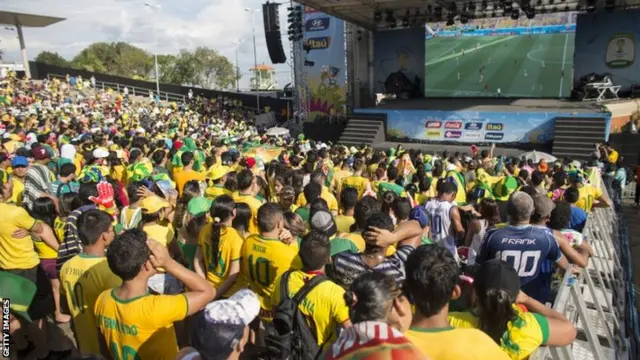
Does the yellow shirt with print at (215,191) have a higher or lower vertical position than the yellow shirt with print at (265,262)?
higher

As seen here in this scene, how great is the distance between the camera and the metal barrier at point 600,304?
2965 millimetres

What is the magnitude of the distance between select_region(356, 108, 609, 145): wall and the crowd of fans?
458 inches

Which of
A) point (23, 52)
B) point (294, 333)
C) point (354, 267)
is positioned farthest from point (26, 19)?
point (294, 333)

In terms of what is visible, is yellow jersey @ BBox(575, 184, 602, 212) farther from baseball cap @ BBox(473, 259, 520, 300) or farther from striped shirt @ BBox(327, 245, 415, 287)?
baseball cap @ BBox(473, 259, 520, 300)

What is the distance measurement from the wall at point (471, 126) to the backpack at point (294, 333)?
1673 cm

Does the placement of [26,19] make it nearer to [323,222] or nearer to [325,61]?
[325,61]

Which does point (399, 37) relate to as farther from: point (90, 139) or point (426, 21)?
point (90, 139)

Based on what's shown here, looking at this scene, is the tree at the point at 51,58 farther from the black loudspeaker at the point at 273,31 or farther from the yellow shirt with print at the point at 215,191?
the yellow shirt with print at the point at 215,191

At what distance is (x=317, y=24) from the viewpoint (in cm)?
2244

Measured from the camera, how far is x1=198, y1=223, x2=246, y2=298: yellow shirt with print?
3738mm

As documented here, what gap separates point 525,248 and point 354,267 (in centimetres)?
139

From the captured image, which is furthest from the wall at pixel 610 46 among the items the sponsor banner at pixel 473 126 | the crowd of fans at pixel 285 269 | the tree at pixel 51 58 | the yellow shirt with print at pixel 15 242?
the tree at pixel 51 58

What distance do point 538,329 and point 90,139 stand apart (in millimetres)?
10493

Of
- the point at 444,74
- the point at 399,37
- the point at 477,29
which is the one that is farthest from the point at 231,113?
the point at 477,29
